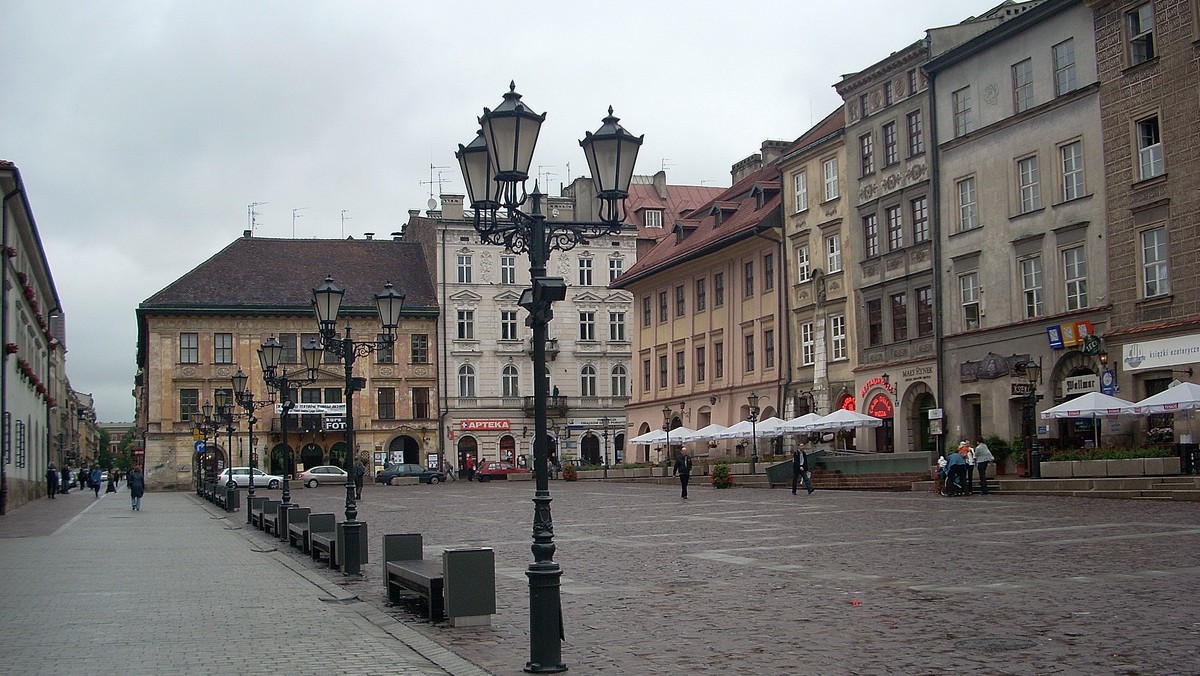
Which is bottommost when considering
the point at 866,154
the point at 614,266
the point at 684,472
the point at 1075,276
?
the point at 684,472

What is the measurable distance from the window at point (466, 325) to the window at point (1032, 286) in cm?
4668

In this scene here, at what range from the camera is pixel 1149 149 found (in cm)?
3488

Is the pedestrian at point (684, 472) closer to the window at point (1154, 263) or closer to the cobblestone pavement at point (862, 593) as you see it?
the cobblestone pavement at point (862, 593)

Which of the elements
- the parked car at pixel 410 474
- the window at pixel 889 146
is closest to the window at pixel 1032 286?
the window at pixel 889 146

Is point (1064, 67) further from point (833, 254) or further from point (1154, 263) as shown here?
point (833, 254)

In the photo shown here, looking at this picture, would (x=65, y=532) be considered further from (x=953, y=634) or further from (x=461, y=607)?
(x=953, y=634)

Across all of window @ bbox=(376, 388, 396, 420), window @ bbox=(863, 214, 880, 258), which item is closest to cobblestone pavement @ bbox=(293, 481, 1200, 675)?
window @ bbox=(863, 214, 880, 258)

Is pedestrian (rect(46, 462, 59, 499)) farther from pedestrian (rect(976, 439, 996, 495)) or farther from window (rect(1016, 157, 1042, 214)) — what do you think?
window (rect(1016, 157, 1042, 214))

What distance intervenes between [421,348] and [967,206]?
148 ft

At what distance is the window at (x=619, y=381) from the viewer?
84.4 metres

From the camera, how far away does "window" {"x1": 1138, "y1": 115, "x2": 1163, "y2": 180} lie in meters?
34.6

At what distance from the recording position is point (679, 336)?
64.0 m

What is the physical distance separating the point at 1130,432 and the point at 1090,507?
952 centimetres

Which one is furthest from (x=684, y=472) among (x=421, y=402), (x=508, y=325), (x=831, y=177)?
(x=508, y=325)
